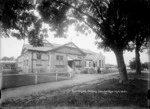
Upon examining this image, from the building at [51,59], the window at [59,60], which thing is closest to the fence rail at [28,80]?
the building at [51,59]

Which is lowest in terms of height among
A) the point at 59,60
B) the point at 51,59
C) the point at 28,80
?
the point at 28,80

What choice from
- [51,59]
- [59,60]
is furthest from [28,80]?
[59,60]

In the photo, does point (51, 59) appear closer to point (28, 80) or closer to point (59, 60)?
point (59, 60)

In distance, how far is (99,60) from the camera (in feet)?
122

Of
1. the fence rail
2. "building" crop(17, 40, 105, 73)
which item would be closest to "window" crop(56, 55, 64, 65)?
"building" crop(17, 40, 105, 73)

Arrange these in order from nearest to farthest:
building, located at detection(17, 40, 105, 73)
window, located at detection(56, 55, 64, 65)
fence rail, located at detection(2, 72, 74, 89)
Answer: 1. fence rail, located at detection(2, 72, 74, 89)
2. building, located at detection(17, 40, 105, 73)
3. window, located at detection(56, 55, 64, 65)

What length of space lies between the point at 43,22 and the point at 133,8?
7.06m

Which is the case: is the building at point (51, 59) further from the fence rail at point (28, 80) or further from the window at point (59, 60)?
the fence rail at point (28, 80)

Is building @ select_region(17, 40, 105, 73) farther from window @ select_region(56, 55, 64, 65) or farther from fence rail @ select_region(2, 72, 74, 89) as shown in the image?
fence rail @ select_region(2, 72, 74, 89)

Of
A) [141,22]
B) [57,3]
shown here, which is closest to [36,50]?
[57,3]

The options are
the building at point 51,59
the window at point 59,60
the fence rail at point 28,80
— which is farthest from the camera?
the window at point 59,60

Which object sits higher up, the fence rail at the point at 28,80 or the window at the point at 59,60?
the window at the point at 59,60

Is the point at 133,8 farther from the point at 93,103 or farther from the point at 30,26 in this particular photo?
the point at 30,26

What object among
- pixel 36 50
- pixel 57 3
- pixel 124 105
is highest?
pixel 57 3
